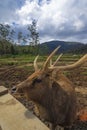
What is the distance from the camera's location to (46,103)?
5578 mm

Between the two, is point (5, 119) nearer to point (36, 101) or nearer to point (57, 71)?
point (36, 101)

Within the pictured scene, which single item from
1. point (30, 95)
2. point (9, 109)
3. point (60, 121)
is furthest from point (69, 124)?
point (9, 109)

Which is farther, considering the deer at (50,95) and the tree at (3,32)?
the tree at (3,32)

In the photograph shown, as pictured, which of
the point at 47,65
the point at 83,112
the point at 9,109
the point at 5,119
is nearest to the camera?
the point at 5,119

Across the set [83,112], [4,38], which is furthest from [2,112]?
[4,38]

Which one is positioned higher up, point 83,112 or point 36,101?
point 36,101

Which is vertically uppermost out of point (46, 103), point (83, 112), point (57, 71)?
point (57, 71)

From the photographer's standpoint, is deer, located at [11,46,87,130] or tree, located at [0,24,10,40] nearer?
deer, located at [11,46,87,130]

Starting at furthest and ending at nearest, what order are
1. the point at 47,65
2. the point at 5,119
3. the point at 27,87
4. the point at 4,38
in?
the point at 4,38, the point at 47,65, the point at 27,87, the point at 5,119

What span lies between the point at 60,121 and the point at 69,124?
0.29 meters

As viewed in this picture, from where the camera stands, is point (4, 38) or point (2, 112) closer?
point (2, 112)

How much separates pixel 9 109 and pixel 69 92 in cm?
150

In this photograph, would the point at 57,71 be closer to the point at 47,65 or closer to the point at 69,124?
the point at 47,65

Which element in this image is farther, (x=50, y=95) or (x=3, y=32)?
(x=3, y=32)
